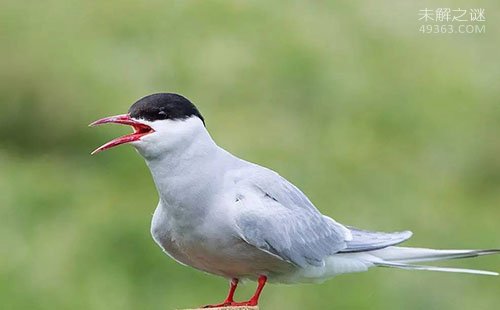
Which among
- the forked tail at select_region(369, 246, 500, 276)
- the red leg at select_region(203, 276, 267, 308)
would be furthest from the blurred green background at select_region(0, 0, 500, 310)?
the red leg at select_region(203, 276, 267, 308)

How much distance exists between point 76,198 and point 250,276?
9.85ft

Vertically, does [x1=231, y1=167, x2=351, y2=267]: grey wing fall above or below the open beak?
below

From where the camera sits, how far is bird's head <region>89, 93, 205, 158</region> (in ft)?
8.89

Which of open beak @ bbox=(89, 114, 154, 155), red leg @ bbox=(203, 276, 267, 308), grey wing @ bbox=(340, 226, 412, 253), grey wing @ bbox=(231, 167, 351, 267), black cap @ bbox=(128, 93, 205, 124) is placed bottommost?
red leg @ bbox=(203, 276, 267, 308)

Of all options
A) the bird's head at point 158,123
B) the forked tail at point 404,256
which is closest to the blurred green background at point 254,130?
the forked tail at point 404,256

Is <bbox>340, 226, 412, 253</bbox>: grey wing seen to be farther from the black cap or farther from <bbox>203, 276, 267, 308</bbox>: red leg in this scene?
the black cap

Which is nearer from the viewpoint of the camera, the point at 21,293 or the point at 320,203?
the point at 21,293

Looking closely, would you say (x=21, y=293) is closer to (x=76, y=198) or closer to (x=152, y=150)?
(x=76, y=198)

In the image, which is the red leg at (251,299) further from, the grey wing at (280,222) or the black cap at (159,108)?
the black cap at (159,108)

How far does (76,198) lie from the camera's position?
19.1ft

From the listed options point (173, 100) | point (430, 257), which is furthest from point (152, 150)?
point (430, 257)

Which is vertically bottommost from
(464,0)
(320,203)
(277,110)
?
(320,203)

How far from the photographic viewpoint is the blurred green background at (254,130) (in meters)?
5.43

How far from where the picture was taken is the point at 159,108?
2730 millimetres
